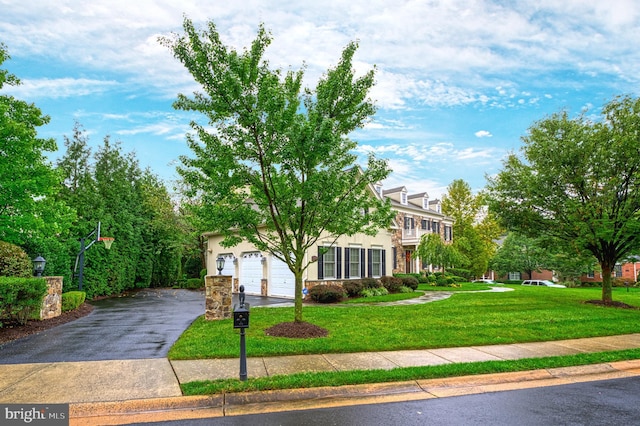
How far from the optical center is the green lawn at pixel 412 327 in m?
7.79

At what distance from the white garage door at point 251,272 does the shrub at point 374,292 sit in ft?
19.3

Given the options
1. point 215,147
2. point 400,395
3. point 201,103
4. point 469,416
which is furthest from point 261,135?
point 469,416

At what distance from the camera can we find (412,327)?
1016 centimetres

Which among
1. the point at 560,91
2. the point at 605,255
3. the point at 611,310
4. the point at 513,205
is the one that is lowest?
the point at 611,310

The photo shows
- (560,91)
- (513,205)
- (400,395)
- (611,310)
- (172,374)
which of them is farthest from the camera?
(513,205)

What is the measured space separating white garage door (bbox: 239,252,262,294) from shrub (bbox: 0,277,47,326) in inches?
460

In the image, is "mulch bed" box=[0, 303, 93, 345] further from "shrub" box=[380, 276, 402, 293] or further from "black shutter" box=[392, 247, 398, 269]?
"black shutter" box=[392, 247, 398, 269]

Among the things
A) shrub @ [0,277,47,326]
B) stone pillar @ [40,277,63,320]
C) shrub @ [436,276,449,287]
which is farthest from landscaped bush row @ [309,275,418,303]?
shrub @ [0,277,47,326]

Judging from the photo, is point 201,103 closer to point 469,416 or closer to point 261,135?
point 261,135

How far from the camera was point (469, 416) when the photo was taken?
4738mm

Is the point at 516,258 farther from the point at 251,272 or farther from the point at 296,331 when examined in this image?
the point at 296,331

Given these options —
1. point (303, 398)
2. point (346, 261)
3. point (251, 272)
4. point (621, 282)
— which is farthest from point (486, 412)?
point (621, 282)

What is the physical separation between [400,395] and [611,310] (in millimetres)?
12619

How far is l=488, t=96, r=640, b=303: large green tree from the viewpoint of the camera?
14453mm
